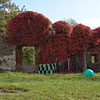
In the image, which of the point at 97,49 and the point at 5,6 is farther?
the point at 5,6

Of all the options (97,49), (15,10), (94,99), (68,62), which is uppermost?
(15,10)

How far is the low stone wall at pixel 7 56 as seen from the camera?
1434cm

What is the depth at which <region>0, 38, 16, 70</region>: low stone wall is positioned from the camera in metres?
14.3

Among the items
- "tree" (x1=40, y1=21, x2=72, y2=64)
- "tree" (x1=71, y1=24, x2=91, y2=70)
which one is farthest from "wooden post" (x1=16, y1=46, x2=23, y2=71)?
"tree" (x1=71, y1=24, x2=91, y2=70)

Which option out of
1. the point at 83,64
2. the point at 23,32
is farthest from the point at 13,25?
the point at 83,64

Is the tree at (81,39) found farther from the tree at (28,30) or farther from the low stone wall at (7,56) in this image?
the low stone wall at (7,56)

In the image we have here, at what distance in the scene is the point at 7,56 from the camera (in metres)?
14.4

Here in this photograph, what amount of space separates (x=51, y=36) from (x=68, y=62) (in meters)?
2.43

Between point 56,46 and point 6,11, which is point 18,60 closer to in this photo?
point 56,46

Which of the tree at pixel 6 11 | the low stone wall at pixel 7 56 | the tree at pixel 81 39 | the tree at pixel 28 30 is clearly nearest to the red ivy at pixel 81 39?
the tree at pixel 81 39

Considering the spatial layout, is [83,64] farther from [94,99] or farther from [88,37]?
[94,99]

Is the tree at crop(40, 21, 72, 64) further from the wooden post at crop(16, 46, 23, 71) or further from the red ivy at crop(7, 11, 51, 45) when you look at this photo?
the wooden post at crop(16, 46, 23, 71)

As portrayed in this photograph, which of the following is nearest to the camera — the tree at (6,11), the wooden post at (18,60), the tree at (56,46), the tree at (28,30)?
the wooden post at (18,60)

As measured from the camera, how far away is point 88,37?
15836 mm
